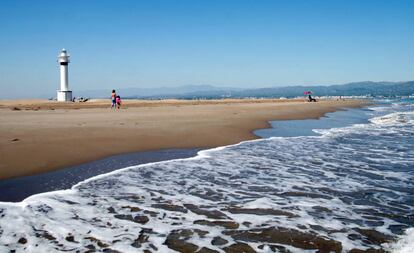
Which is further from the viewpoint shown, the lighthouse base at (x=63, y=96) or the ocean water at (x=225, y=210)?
the lighthouse base at (x=63, y=96)

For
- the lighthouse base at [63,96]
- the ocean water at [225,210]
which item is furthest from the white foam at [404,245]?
the lighthouse base at [63,96]

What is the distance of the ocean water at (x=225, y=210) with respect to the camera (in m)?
4.29

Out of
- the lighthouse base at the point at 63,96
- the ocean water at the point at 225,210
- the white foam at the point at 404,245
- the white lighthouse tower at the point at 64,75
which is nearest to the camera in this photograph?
the white foam at the point at 404,245

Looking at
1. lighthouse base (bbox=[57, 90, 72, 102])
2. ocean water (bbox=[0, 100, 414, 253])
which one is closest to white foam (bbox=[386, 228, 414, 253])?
ocean water (bbox=[0, 100, 414, 253])

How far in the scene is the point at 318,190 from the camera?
6621mm

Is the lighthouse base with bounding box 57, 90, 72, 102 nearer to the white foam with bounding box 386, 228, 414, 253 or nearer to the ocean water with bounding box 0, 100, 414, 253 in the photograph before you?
the ocean water with bounding box 0, 100, 414, 253

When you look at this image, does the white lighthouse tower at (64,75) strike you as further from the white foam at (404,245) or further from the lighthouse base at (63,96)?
the white foam at (404,245)

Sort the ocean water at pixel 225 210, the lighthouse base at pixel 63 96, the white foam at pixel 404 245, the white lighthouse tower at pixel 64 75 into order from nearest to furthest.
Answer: the white foam at pixel 404 245
the ocean water at pixel 225 210
the lighthouse base at pixel 63 96
the white lighthouse tower at pixel 64 75

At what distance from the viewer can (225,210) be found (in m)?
5.48

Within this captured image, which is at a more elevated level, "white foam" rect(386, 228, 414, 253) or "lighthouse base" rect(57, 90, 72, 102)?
"lighthouse base" rect(57, 90, 72, 102)

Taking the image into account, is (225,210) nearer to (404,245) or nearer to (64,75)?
(404,245)

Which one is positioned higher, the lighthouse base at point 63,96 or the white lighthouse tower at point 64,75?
the white lighthouse tower at point 64,75

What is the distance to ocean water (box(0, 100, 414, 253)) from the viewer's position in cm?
429

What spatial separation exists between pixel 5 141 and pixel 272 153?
7.21 m
